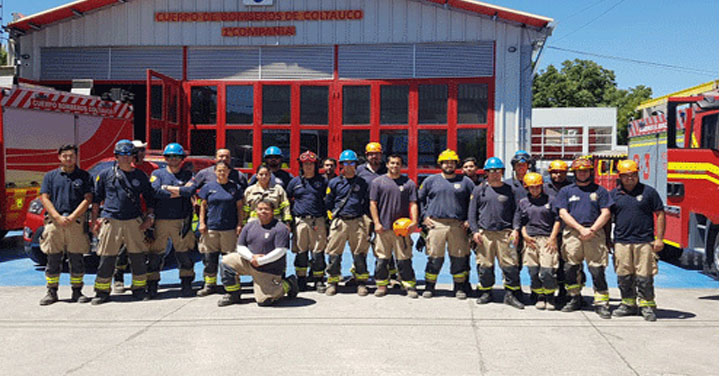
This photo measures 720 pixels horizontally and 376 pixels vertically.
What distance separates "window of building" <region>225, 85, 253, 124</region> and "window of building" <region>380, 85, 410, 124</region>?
3.36 m

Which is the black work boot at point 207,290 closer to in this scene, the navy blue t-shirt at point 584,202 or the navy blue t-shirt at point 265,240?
the navy blue t-shirt at point 265,240

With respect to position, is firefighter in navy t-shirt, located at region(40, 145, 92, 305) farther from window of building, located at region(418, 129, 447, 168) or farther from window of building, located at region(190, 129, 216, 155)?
window of building, located at region(418, 129, 447, 168)

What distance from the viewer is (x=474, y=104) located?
14484 mm

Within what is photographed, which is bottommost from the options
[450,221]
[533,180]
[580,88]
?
[450,221]

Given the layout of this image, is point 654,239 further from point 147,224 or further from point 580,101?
point 580,101

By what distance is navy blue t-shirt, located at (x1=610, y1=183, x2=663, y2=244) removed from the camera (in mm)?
6488

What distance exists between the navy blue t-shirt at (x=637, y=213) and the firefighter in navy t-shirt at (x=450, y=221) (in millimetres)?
1749

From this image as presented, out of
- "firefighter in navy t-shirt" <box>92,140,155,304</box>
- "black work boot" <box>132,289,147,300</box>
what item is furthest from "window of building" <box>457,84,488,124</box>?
"black work boot" <box>132,289,147,300</box>

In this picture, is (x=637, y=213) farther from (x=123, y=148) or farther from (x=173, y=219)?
(x=123, y=148)

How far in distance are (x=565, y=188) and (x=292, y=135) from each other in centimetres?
921

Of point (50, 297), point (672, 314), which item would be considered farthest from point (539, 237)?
point (50, 297)

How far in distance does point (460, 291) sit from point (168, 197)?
3.87m

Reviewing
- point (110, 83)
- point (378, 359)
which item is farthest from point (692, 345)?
point (110, 83)

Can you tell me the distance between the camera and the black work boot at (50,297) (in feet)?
23.6
